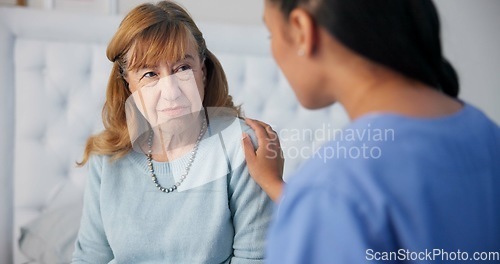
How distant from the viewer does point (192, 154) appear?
3.62 ft

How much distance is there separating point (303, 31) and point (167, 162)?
64 cm

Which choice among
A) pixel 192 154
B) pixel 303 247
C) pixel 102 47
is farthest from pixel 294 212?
pixel 102 47

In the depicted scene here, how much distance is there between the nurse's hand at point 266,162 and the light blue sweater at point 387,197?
0.39 m

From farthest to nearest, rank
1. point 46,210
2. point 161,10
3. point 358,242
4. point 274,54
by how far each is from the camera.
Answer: point 46,210
point 161,10
point 274,54
point 358,242

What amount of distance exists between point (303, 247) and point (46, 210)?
1.35 meters

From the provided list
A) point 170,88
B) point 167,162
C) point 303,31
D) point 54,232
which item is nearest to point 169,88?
point 170,88

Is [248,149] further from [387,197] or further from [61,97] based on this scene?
[61,97]

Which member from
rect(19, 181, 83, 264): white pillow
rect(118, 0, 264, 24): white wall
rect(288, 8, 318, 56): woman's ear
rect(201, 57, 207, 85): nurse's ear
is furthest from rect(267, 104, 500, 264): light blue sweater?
rect(118, 0, 264, 24): white wall

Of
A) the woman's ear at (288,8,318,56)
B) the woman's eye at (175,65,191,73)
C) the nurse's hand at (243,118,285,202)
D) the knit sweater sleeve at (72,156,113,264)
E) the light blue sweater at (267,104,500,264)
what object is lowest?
the knit sweater sleeve at (72,156,113,264)

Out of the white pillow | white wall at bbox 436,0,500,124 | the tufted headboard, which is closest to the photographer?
the white pillow

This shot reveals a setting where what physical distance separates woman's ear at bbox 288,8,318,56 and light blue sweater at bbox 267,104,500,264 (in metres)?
0.09

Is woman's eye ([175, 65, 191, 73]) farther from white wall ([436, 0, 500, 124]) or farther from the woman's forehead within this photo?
white wall ([436, 0, 500, 124])

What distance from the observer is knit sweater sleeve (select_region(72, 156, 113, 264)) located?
112 centimetres

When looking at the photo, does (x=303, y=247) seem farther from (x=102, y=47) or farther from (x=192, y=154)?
(x=102, y=47)
